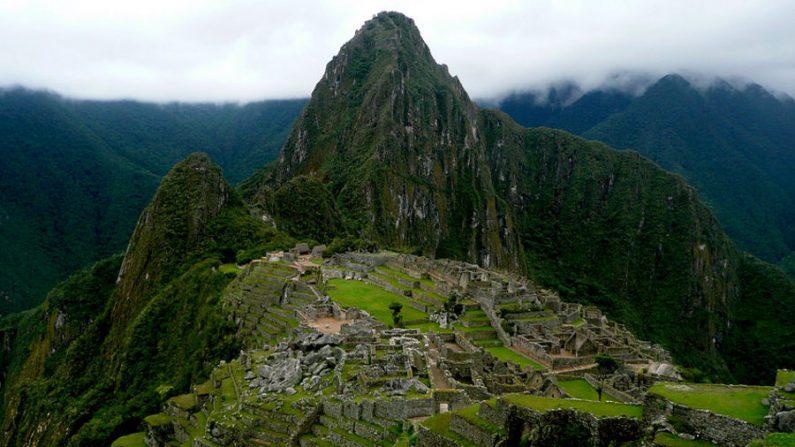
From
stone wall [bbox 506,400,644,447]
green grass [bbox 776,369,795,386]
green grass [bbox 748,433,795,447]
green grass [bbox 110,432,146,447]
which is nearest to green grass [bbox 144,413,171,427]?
green grass [bbox 110,432,146,447]

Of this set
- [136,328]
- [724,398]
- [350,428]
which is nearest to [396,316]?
[350,428]

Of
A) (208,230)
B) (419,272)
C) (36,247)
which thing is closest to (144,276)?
(208,230)

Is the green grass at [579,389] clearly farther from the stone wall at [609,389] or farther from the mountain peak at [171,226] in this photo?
the mountain peak at [171,226]

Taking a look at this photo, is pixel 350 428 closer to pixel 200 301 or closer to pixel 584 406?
pixel 584 406

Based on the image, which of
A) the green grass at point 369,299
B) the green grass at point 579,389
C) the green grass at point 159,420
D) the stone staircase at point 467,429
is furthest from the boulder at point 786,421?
the green grass at point 369,299

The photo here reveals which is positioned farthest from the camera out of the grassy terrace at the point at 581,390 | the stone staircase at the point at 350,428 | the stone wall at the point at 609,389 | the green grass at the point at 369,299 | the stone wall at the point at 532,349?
the green grass at the point at 369,299
